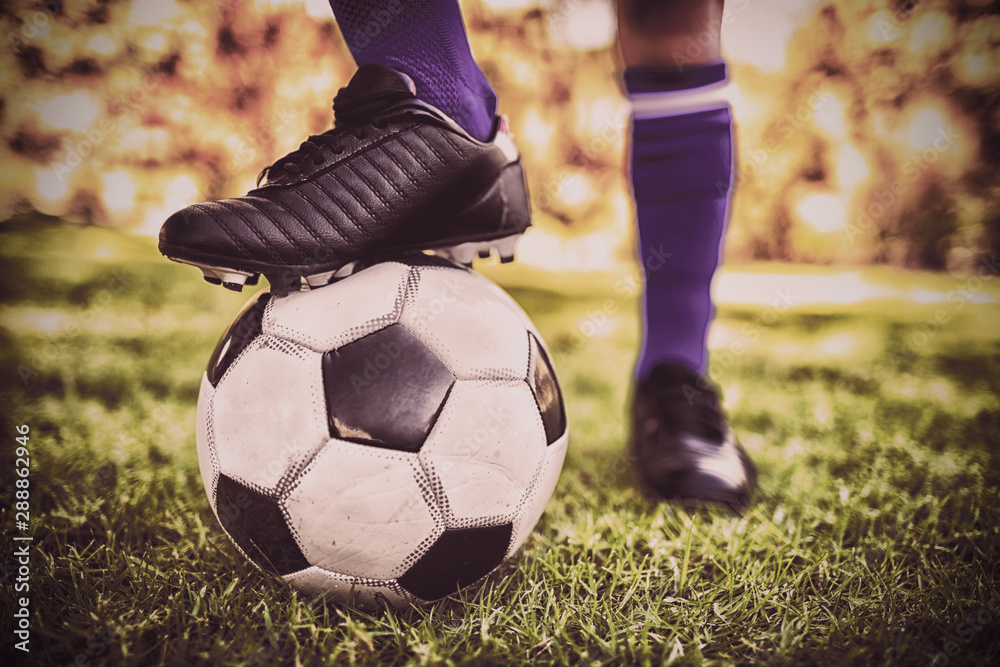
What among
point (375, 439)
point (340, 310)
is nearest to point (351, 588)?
point (375, 439)

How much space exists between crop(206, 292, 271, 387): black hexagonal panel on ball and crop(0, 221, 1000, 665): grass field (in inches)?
15.7

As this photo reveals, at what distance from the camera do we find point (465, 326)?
107cm

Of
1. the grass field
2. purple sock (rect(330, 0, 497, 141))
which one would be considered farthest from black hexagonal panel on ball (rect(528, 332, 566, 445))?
purple sock (rect(330, 0, 497, 141))

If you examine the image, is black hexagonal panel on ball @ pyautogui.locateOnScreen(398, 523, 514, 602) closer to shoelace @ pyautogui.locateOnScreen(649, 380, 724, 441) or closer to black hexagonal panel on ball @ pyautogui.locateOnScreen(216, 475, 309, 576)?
black hexagonal panel on ball @ pyautogui.locateOnScreen(216, 475, 309, 576)

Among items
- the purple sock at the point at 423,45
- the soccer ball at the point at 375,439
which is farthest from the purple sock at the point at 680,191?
the soccer ball at the point at 375,439

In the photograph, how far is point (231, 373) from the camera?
41.9 inches

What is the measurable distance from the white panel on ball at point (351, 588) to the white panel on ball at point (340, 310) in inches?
15.5

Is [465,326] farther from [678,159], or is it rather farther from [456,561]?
[678,159]

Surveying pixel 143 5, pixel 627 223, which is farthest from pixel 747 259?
pixel 143 5

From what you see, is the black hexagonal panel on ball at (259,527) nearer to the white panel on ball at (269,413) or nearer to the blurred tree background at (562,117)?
the white panel on ball at (269,413)

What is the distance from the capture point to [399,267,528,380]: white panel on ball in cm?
104

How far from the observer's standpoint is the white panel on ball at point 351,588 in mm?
1013

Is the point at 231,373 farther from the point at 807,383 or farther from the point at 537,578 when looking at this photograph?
the point at 807,383

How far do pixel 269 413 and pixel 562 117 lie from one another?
15.0ft
